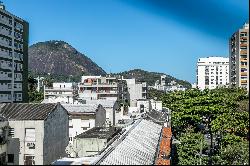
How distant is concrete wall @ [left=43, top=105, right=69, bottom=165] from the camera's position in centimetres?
4131

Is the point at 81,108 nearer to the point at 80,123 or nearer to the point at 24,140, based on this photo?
the point at 80,123

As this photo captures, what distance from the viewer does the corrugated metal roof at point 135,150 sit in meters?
21.8

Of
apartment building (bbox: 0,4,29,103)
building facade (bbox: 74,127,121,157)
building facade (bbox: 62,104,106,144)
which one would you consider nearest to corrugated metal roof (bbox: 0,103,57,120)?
building facade (bbox: 74,127,121,157)

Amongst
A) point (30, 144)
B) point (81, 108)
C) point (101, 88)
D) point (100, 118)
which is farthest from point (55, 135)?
point (101, 88)

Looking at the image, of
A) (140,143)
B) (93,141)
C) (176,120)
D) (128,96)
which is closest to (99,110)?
(176,120)

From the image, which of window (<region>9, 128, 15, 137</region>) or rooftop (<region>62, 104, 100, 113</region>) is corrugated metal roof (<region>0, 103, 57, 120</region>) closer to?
window (<region>9, 128, 15, 137</region>)

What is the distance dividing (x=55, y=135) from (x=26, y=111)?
169 inches

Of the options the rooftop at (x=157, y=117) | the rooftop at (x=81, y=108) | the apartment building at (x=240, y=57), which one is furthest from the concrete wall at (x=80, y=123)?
the apartment building at (x=240, y=57)

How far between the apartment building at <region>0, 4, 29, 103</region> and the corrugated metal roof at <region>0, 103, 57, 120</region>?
32.4 meters

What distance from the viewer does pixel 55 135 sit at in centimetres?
4447

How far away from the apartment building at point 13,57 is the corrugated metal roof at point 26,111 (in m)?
32.4

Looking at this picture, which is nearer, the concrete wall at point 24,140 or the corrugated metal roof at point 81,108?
the concrete wall at point 24,140

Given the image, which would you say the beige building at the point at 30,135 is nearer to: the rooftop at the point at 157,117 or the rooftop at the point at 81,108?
the rooftop at the point at 157,117

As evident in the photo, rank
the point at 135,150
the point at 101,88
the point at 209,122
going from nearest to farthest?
1. the point at 135,150
2. the point at 209,122
3. the point at 101,88
